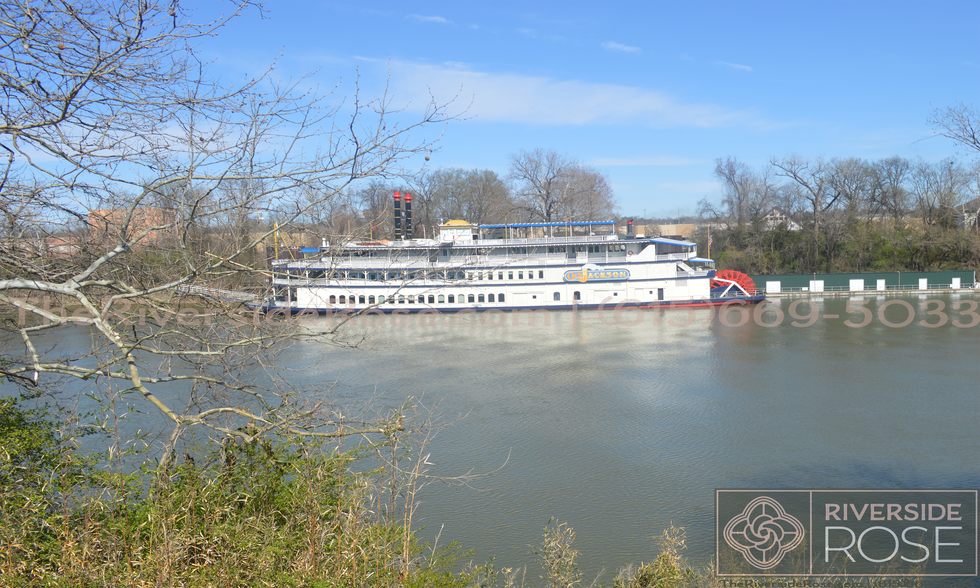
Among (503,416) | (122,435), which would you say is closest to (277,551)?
(122,435)

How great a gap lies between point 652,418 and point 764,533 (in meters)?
3.35

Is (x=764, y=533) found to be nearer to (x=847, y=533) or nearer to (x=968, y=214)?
(x=847, y=533)

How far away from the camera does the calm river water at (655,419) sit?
566cm

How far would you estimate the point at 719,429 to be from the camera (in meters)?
7.92

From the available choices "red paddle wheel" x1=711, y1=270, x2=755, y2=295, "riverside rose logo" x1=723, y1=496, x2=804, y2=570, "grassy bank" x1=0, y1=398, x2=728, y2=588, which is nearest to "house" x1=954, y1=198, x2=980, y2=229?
"red paddle wheel" x1=711, y1=270, x2=755, y2=295

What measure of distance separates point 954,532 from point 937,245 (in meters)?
29.2

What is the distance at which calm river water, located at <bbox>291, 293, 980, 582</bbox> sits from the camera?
5656mm

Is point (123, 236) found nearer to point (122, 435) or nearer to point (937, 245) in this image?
point (122, 435)

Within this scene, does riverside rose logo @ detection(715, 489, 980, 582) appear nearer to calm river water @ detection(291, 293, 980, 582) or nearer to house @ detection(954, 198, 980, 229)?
calm river water @ detection(291, 293, 980, 582)

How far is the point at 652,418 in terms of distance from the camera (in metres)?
8.52

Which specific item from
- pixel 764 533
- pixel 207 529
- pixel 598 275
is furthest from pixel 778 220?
pixel 207 529

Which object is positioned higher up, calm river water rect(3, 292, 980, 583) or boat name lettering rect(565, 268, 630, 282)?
boat name lettering rect(565, 268, 630, 282)

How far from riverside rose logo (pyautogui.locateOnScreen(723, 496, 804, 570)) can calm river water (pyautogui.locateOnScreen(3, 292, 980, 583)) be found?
261 mm

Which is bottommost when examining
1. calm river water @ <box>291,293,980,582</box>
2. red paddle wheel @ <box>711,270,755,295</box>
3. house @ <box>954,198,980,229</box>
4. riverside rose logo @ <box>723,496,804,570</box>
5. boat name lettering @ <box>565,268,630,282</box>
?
riverside rose logo @ <box>723,496,804,570</box>
